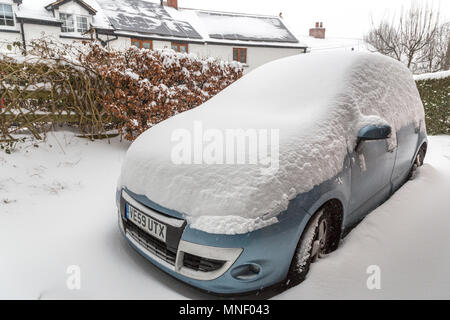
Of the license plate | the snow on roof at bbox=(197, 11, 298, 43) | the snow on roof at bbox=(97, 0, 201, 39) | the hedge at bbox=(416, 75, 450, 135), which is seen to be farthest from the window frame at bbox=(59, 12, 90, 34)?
the license plate

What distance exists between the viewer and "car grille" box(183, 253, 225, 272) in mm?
1537

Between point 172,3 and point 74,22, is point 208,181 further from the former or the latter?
point 172,3

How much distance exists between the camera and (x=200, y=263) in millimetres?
1571

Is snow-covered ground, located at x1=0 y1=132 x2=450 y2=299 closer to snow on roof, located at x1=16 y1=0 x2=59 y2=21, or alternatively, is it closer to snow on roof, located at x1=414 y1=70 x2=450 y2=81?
snow on roof, located at x1=414 y1=70 x2=450 y2=81

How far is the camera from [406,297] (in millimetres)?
1699

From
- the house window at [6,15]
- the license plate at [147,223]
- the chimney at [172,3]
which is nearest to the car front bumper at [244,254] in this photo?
the license plate at [147,223]

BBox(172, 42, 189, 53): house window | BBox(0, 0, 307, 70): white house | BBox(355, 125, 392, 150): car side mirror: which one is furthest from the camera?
BBox(172, 42, 189, 53): house window

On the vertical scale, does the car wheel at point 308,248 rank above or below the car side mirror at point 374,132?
below

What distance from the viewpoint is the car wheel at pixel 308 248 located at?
1.66 m

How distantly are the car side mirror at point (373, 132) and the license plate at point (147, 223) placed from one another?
1.53 meters

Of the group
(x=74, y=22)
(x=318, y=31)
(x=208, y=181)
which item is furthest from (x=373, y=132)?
(x=318, y=31)

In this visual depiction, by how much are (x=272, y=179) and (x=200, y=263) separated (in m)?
0.65

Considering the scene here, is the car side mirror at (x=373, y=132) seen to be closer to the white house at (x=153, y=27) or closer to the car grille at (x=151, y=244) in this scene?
the car grille at (x=151, y=244)

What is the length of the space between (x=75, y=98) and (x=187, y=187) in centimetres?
310
